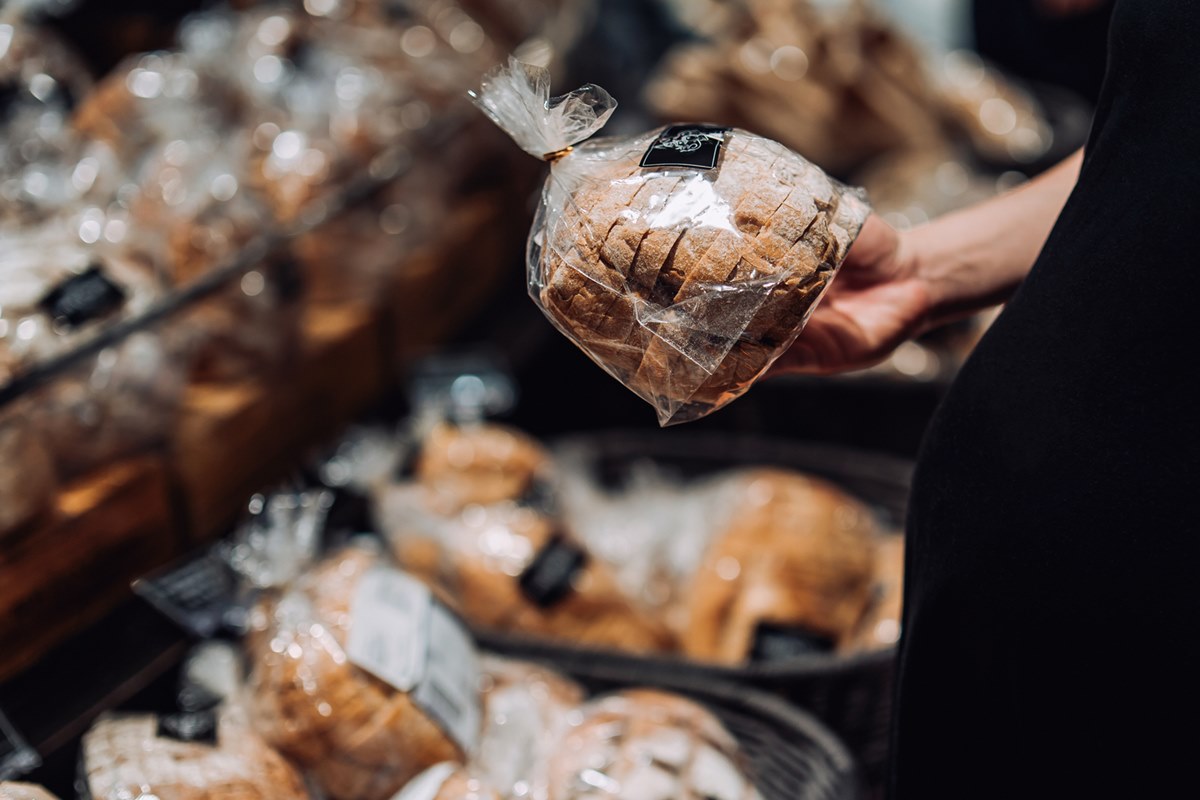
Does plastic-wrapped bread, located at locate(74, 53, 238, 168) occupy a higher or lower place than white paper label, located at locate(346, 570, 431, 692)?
higher

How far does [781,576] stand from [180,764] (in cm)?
90

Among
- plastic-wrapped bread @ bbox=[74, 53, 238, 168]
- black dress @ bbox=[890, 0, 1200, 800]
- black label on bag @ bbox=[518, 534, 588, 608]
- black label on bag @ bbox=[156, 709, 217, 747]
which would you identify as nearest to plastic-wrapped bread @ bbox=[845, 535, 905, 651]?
black label on bag @ bbox=[518, 534, 588, 608]

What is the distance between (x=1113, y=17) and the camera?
0.79 m

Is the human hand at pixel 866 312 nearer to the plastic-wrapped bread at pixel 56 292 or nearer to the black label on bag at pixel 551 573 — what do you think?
the black label on bag at pixel 551 573

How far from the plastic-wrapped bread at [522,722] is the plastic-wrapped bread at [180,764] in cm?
21

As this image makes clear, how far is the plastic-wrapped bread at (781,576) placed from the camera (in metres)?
1.52

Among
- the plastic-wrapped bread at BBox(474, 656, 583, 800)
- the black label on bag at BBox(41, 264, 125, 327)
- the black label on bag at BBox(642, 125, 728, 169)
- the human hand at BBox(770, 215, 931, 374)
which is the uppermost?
the black label on bag at BBox(642, 125, 728, 169)

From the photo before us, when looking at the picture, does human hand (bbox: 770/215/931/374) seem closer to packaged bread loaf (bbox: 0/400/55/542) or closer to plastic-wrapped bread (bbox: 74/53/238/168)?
packaged bread loaf (bbox: 0/400/55/542)

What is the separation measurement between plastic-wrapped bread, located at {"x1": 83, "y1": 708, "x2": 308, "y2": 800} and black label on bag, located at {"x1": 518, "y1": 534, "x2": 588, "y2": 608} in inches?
19.4

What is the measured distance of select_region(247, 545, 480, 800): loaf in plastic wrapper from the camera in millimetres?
1032

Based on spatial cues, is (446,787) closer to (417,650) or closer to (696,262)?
(417,650)

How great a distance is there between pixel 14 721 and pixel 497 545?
2.12 ft

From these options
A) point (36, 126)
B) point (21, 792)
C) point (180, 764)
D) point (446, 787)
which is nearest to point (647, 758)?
point (446, 787)

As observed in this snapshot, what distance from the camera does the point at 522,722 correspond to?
1.17 metres
